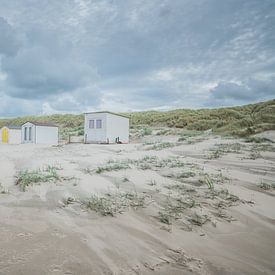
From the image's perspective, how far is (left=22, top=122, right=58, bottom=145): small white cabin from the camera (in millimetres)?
26344

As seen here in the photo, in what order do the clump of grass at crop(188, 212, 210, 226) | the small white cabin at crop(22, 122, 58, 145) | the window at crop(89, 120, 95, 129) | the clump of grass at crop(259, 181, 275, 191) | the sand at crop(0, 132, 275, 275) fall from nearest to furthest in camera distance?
1. the sand at crop(0, 132, 275, 275)
2. the clump of grass at crop(188, 212, 210, 226)
3. the clump of grass at crop(259, 181, 275, 191)
4. the window at crop(89, 120, 95, 129)
5. the small white cabin at crop(22, 122, 58, 145)

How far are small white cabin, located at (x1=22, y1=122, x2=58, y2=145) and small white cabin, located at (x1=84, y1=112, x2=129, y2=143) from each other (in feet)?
18.9

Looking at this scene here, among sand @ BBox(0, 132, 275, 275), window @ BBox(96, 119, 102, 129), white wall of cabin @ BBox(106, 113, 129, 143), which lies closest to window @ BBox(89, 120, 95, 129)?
window @ BBox(96, 119, 102, 129)

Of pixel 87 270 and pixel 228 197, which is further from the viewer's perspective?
pixel 228 197

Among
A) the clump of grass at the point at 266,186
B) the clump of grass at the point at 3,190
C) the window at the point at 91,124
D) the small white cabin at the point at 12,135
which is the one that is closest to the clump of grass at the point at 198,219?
the clump of grass at the point at 266,186

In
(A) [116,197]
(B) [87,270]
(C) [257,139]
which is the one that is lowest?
(B) [87,270]

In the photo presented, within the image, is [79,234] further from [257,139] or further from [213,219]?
[257,139]

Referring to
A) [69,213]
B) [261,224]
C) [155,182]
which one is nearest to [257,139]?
[155,182]

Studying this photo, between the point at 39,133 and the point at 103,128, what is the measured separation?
7925 millimetres

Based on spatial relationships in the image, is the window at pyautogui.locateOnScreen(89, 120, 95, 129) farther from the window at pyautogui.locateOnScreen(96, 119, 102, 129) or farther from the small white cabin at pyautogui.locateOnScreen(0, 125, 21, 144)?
the small white cabin at pyautogui.locateOnScreen(0, 125, 21, 144)

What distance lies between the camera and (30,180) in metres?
5.34

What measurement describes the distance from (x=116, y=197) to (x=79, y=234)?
134 cm

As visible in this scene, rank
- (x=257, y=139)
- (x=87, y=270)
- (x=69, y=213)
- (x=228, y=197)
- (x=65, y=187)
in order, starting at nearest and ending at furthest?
(x=87, y=270), (x=69, y=213), (x=228, y=197), (x=65, y=187), (x=257, y=139)

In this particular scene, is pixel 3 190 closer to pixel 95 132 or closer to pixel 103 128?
pixel 103 128
